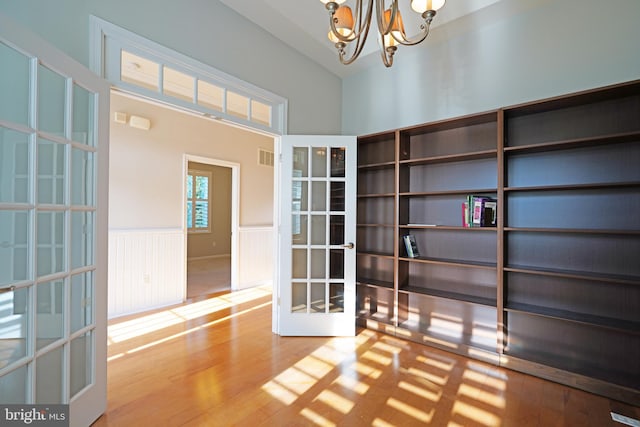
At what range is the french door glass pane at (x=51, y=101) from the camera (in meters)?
1.47

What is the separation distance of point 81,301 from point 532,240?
132 inches

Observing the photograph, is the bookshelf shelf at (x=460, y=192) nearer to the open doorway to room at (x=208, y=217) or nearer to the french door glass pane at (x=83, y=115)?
the french door glass pane at (x=83, y=115)

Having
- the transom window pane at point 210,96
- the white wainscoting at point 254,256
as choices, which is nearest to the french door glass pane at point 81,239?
the transom window pane at point 210,96

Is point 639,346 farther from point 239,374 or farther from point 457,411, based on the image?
point 239,374

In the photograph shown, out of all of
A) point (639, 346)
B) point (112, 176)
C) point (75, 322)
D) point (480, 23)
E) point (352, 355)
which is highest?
point (480, 23)

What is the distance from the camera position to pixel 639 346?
2092 millimetres

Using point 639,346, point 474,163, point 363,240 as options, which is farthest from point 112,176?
point 639,346

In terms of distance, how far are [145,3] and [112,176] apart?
7.74ft

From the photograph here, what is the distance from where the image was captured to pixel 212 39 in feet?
8.21

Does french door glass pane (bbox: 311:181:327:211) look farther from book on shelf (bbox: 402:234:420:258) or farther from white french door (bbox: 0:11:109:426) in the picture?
white french door (bbox: 0:11:109:426)

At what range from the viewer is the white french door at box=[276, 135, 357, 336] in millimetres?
3123

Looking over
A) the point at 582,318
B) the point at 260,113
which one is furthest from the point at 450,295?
the point at 260,113

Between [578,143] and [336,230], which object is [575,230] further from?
[336,230]

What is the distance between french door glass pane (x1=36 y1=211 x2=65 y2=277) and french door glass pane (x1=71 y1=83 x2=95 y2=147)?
46 centimetres
